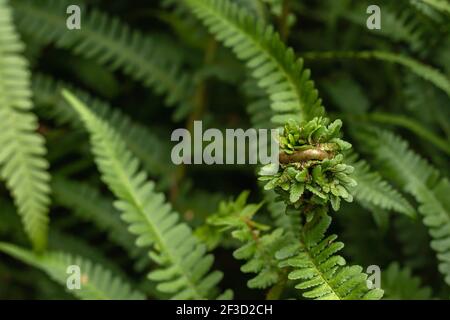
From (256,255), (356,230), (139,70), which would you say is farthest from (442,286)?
(139,70)

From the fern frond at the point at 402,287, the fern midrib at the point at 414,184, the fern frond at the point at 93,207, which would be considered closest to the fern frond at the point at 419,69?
the fern midrib at the point at 414,184

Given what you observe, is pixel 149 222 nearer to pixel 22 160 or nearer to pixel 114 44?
pixel 22 160

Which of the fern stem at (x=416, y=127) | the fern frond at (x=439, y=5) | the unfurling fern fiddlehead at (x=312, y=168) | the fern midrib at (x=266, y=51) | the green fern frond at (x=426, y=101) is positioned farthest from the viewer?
the green fern frond at (x=426, y=101)

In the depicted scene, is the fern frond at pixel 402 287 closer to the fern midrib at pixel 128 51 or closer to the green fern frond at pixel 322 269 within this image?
the green fern frond at pixel 322 269

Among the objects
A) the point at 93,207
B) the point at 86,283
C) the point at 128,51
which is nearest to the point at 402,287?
the point at 86,283

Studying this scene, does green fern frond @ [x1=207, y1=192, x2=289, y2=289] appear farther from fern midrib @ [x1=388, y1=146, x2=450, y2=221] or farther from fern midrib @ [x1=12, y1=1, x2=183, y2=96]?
fern midrib @ [x1=12, y1=1, x2=183, y2=96]
